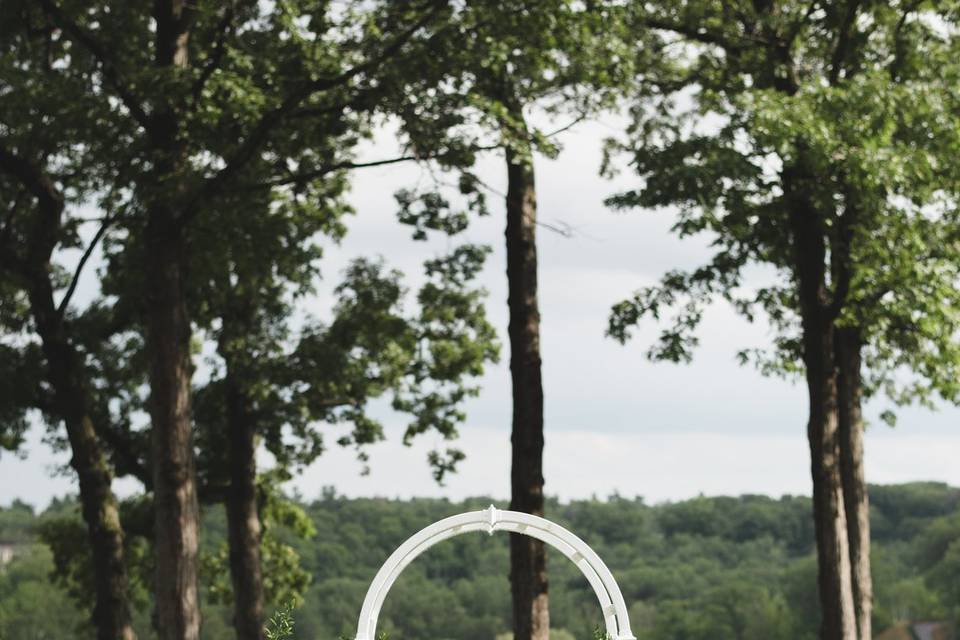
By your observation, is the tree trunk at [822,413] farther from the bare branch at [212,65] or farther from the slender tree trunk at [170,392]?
the slender tree trunk at [170,392]

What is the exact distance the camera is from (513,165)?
16469mm

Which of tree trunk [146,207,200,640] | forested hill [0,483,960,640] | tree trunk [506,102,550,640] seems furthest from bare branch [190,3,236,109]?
forested hill [0,483,960,640]

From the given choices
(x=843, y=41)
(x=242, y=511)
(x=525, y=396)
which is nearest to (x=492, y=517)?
(x=525, y=396)

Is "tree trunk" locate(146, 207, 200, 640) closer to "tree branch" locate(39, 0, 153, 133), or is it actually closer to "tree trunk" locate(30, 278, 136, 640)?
"tree branch" locate(39, 0, 153, 133)

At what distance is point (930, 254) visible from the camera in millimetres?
17328

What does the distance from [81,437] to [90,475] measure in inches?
25.3

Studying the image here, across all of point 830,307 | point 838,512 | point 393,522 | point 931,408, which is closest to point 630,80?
point 830,307

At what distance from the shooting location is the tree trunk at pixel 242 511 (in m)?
24.8

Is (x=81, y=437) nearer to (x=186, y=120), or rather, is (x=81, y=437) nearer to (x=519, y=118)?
(x=186, y=120)

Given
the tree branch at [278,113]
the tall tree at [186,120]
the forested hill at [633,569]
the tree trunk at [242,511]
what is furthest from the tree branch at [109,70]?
the forested hill at [633,569]

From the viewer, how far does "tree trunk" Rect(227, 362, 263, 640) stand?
24.8 m

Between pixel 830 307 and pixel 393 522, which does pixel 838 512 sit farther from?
pixel 393 522

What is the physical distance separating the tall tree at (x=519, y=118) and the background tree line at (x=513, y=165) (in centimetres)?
3

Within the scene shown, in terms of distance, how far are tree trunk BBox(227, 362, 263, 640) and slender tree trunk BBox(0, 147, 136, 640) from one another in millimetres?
3465
